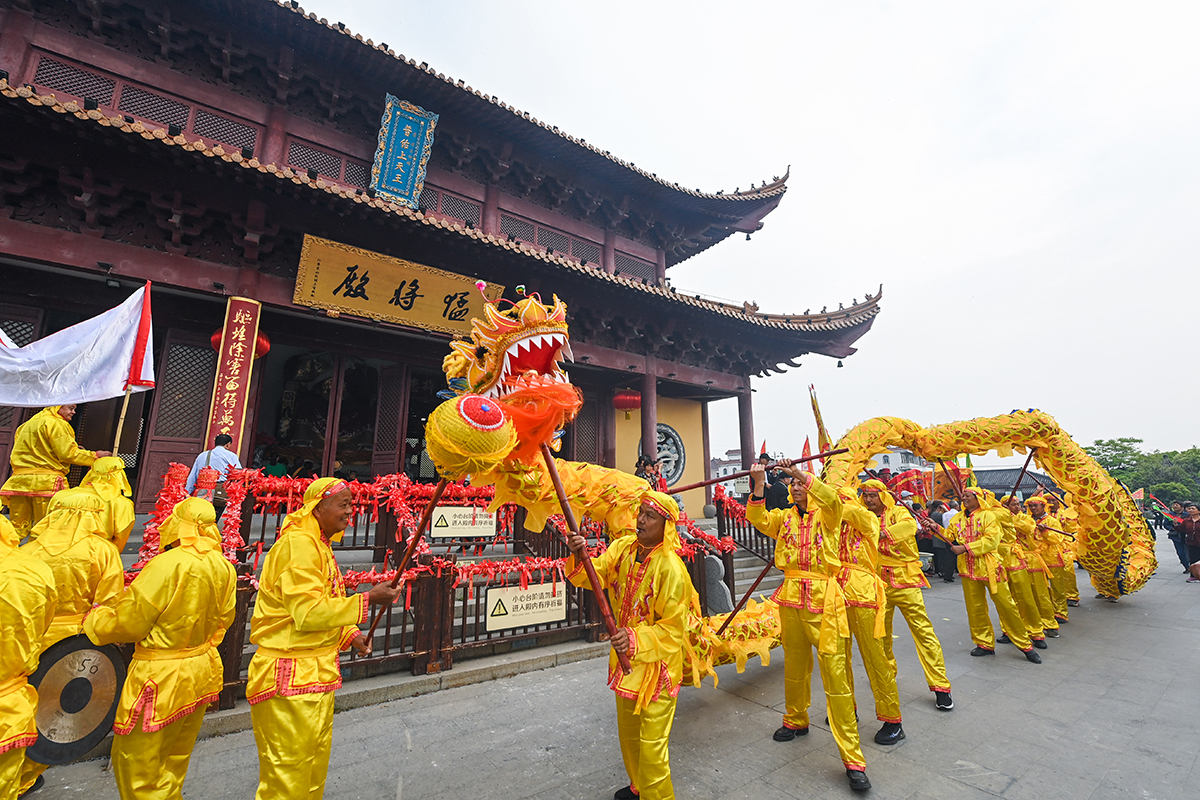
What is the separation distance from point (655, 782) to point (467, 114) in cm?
982

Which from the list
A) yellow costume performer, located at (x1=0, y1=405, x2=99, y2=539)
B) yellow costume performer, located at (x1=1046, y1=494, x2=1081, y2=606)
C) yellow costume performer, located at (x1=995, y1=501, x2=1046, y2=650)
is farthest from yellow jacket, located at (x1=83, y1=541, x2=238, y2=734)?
yellow costume performer, located at (x1=1046, y1=494, x2=1081, y2=606)

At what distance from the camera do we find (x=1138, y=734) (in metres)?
3.49

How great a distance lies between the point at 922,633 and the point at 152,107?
37.5 ft

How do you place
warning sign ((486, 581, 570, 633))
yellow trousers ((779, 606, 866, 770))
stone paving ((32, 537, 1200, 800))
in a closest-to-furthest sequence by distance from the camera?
stone paving ((32, 537, 1200, 800))
yellow trousers ((779, 606, 866, 770))
warning sign ((486, 581, 570, 633))

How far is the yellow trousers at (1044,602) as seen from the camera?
6.34m

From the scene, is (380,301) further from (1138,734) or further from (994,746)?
(1138,734)

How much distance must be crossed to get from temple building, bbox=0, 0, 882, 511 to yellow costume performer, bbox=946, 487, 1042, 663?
564cm

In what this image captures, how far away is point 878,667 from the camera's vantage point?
11.5ft

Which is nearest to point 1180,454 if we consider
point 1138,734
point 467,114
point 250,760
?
point 1138,734

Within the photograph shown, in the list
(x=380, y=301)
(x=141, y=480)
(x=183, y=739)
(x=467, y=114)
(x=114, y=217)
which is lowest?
(x=183, y=739)

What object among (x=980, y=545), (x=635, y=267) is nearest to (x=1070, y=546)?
(x=980, y=545)

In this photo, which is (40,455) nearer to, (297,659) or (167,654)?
(167,654)

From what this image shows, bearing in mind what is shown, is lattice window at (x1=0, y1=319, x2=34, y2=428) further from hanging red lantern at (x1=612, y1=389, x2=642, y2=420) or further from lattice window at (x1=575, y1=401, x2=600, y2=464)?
hanging red lantern at (x1=612, y1=389, x2=642, y2=420)

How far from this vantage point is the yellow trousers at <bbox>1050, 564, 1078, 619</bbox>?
23.1ft
